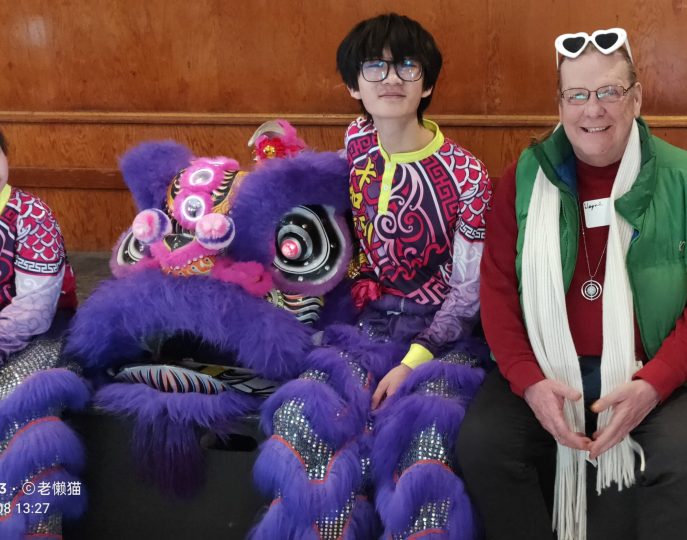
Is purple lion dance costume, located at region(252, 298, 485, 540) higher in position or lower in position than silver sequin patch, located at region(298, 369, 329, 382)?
lower

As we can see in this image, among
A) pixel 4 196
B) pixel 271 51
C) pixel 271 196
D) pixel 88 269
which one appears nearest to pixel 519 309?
pixel 271 196

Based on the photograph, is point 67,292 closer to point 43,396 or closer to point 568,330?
point 43,396

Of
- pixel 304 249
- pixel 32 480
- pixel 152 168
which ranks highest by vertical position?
pixel 152 168

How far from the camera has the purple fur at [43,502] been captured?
1.72 m

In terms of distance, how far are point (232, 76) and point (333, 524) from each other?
1822 mm

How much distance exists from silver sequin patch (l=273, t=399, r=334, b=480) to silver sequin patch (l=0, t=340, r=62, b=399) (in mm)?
625

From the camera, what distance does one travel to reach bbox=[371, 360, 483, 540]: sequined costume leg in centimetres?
165

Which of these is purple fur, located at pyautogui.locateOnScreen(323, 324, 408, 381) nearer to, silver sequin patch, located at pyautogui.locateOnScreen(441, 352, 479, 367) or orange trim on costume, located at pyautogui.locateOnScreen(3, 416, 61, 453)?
silver sequin patch, located at pyautogui.locateOnScreen(441, 352, 479, 367)

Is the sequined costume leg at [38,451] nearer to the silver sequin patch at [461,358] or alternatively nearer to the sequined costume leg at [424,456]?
the sequined costume leg at [424,456]

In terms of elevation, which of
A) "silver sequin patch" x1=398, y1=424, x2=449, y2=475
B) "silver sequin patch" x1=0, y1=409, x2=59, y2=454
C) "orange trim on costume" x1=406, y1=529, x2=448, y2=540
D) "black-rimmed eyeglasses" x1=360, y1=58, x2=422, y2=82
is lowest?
"orange trim on costume" x1=406, y1=529, x2=448, y2=540

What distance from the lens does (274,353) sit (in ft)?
6.17

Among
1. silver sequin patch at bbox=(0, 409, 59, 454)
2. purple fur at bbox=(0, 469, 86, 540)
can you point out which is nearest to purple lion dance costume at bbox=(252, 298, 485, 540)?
purple fur at bbox=(0, 469, 86, 540)

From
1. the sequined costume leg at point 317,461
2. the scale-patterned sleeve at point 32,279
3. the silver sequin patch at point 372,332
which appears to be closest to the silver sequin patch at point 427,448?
the sequined costume leg at point 317,461

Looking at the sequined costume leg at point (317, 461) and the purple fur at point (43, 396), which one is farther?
the purple fur at point (43, 396)
